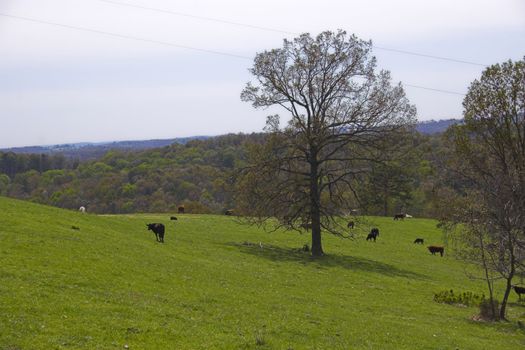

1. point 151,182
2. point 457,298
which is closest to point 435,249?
point 457,298

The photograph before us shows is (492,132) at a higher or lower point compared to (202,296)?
higher

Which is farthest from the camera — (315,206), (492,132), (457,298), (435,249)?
(435,249)

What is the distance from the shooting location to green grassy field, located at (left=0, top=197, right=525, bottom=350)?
1461 centimetres

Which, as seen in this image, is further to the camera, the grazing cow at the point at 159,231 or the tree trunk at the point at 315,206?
the tree trunk at the point at 315,206

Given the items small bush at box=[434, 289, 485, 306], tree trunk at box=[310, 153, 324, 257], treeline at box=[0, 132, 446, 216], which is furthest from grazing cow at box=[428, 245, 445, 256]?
small bush at box=[434, 289, 485, 306]

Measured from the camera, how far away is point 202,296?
67.8ft

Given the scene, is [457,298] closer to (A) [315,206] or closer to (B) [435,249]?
(A) [315,206]

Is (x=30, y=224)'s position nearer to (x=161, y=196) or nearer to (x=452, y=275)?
(x=452, y=275)

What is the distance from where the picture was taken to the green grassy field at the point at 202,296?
14609mm

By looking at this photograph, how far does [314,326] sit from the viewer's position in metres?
18.5

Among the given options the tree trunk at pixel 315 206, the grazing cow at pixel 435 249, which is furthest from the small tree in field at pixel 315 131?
the grazing cow at pixel 435 249

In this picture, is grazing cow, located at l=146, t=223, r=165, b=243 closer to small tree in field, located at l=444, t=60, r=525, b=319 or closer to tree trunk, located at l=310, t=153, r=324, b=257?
tree trunk, located at l=310, t=153, r=324, b=257

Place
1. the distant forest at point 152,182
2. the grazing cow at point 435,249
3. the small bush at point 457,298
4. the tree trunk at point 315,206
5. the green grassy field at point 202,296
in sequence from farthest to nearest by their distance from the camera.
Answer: the distant forest at point 152,182
the grazing cow at point 435,249
the tree trunk at point 315,206
the small bush at point 457,298
the green grassy field at point 202,296

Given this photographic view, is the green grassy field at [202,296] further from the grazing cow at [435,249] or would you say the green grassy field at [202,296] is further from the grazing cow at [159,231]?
the grazing cow at [435,249]
